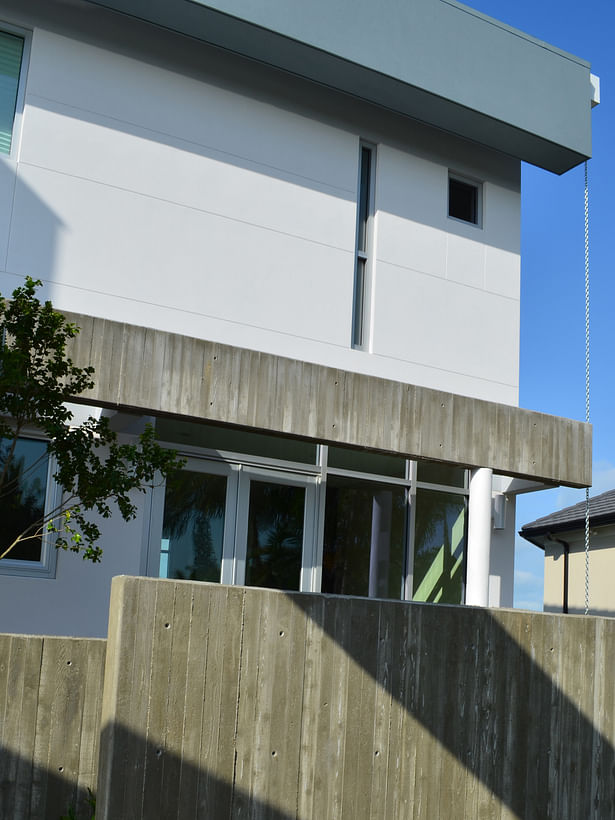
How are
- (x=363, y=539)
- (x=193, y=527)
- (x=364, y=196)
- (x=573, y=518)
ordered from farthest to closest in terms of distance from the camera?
(x=573, y=518) < (x=364, y=196) < (x=363, y=539) < (x=193, y=527)

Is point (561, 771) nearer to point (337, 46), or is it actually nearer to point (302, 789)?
point (302, 789)

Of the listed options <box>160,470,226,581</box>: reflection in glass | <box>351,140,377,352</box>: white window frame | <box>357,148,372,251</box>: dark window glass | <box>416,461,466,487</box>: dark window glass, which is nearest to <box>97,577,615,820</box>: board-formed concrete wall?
<box>160,470,226,581</box>: reflection in glass

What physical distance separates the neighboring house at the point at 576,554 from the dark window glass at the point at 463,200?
32.5ft

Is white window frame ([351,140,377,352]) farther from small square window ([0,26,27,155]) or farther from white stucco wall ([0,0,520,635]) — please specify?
small square window ([0,26,27,155])

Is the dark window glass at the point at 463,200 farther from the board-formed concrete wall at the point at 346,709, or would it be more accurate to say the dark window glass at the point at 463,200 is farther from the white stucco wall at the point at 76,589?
the board-formed concrete wall at the point at 346,709

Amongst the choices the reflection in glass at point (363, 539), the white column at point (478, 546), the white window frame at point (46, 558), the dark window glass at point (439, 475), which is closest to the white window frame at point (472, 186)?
the dark window glass at point (439, 475)

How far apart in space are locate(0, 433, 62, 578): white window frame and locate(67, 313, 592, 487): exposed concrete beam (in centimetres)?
217

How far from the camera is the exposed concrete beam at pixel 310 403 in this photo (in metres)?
7.94

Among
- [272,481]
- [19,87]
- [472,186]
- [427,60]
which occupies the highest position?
[427,60]

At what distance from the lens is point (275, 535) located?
11.2m

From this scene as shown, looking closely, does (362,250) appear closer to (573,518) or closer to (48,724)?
(48,724)

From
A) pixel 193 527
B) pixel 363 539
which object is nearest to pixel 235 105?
pixel 193 527

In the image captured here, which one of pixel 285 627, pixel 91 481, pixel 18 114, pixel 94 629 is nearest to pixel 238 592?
pixel 285 627

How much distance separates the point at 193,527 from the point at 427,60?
6515 mm
